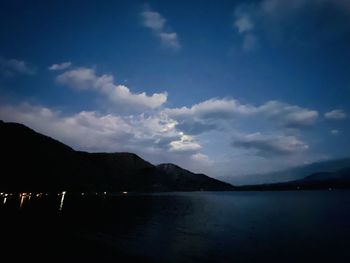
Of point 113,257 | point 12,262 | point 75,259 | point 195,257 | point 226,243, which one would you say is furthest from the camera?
point 226,243

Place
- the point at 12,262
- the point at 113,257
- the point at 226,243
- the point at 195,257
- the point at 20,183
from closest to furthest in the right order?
the point at 12,262 < the point at 113,257 < the point at 195,257 < the point at 226,243 < the point at 20,183

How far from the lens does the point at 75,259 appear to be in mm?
26156

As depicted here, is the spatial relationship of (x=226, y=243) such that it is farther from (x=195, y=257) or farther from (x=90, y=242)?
→ (x=90, y=242)

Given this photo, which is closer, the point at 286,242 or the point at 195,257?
the point at 195,257

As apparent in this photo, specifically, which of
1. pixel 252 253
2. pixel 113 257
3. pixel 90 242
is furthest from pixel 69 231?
pixel 252 253

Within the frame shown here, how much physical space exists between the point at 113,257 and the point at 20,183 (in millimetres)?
198727

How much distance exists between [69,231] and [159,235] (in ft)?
45.1

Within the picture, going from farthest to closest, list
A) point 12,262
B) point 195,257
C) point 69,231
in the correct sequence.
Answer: point 69,231 → point 195,257 → point 12,262

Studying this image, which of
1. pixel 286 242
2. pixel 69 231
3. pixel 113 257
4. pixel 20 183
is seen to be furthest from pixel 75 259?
pixel 20 183

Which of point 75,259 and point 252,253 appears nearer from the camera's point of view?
point 75,259

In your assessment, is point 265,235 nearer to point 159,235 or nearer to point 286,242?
point 286,242

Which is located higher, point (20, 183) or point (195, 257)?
point (20, 183)

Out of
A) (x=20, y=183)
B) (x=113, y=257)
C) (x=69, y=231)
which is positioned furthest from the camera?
(x=20, y=183)

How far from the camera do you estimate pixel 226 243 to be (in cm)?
3869
